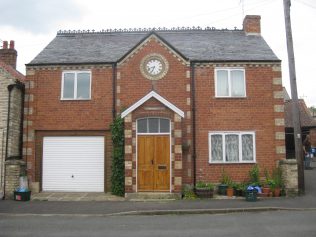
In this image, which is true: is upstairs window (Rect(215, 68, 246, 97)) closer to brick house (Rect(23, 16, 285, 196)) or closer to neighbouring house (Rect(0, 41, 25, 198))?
brick house (Rect(23, 16, 285, 196))

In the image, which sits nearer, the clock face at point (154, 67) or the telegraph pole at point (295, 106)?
the telegraph pole at point (295, 106)

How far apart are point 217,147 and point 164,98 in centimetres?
344

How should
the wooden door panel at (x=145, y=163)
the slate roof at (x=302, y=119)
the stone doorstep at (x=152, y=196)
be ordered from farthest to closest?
the slate roof at (x=302, y=119), the wooden door panel at (x=145, y=163), the stone doorstep at (x=152, y=196)

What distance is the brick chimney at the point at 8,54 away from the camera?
21.6m

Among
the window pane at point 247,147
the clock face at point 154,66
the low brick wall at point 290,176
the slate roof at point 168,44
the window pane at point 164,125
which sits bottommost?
the low brick wall at point 290,176

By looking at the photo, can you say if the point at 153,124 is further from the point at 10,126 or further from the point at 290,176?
the point at 10,126

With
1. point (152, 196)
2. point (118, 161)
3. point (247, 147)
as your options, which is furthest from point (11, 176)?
point (247, 147)

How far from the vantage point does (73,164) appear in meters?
18.2

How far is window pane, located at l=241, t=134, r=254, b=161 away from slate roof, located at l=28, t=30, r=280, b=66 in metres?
3.77

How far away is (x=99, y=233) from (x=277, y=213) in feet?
20.7

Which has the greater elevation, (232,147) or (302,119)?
(302,119)

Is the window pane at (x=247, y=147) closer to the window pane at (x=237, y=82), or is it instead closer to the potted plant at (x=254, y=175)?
the potted plant at (x=254, y=175)

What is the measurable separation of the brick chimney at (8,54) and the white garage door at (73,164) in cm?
632

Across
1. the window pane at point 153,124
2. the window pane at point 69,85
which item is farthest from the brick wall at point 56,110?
the window pane at point 153,124
